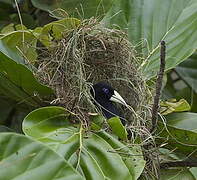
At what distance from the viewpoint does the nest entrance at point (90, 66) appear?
177 centimetres

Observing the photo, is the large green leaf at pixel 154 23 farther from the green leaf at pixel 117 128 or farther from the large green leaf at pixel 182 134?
the green leaf at pixel 117 128

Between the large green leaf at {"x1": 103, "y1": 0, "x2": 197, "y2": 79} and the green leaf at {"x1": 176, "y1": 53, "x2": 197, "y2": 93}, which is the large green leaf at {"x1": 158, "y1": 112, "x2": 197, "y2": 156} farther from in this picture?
the green leaf at {"x1": 176, "y1": 53, "x2": 197, "y2": 93}

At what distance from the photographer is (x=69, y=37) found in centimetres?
182

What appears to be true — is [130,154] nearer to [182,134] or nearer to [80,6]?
[182,134]

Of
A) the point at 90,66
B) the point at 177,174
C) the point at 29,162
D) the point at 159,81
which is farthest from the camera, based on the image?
the point at 90,66

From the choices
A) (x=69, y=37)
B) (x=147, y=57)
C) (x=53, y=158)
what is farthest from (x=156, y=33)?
(x=53, y=158)

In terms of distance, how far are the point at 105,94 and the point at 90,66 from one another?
99 millimetres

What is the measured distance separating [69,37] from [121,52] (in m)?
0.16

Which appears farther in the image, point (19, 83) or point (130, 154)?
point (19, 83)

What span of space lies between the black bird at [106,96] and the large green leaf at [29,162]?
680 mm

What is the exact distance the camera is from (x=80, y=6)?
199 cm

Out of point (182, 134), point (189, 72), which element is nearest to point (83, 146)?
point (182, 134)


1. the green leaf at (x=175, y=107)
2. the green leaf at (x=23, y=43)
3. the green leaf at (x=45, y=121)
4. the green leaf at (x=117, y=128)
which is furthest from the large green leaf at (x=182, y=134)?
the green leaf at (x=23, y=43)

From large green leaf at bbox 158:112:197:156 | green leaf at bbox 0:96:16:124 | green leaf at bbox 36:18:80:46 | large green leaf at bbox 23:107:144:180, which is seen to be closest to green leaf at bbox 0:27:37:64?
green leaf at bbox 36:18:80:46
